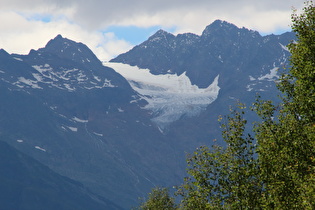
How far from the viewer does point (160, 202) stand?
306ft

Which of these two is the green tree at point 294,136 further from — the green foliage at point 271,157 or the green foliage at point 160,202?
the green foliage at point 160,202

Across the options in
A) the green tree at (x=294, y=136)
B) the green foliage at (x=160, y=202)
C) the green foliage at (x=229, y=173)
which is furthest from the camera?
the green foliage at (x=160, y=202)

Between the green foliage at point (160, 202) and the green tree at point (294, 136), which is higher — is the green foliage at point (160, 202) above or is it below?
above

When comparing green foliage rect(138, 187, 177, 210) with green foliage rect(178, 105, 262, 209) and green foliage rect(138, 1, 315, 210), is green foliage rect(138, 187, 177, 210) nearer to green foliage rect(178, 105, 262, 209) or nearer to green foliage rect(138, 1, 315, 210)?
green foliage rect(138, 1, 315, 210)

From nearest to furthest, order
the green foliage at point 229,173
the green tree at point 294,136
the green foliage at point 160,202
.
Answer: the green tree at point 294,136
the green foliage at point 229,173
the green foliage at point 160,202

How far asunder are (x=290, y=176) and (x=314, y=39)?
1529cm

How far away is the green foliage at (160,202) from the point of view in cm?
9350

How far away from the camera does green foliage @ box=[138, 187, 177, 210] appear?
9350 cm

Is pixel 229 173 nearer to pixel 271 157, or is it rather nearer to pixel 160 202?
pixel 271 157

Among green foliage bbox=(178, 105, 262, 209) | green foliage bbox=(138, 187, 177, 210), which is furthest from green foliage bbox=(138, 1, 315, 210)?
green foliage bbox=(138, 187, 177, 210)

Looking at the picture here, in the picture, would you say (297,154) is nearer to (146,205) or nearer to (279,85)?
(279,85)

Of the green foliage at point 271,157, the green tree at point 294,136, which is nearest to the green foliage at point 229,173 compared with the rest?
the green foliage at point 271,157

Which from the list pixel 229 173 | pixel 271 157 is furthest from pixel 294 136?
pixel 229 173

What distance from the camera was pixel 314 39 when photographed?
4628cm
